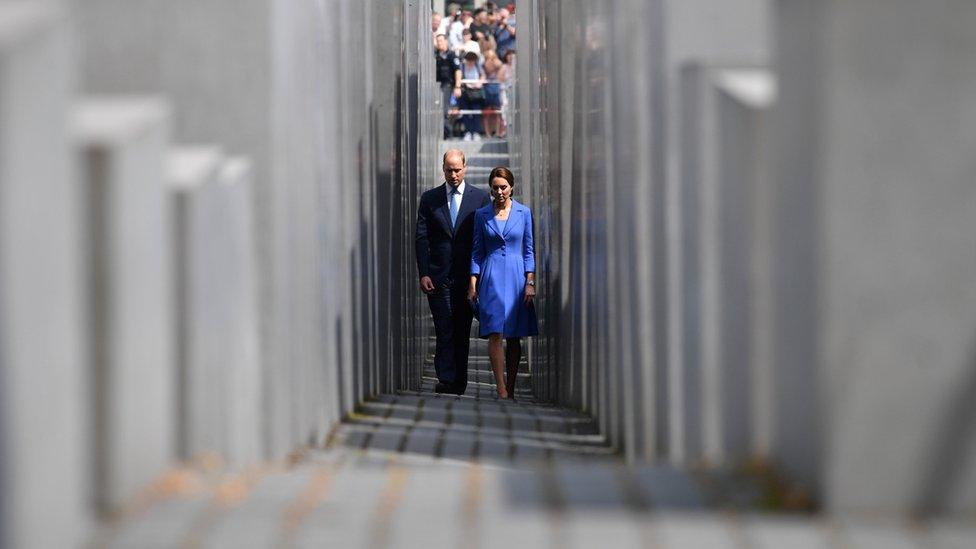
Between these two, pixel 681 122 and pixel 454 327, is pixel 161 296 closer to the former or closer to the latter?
pixel 681 122

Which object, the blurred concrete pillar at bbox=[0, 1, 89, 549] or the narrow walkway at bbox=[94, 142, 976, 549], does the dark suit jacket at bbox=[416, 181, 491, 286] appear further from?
the blurred concrete pillar at bbox=[0, 1, 89, 549]

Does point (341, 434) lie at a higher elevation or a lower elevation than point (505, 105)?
lower

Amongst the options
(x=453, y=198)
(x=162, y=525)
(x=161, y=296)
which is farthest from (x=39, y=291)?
(x=453, y=198)

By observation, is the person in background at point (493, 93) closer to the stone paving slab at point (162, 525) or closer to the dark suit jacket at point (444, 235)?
the dark suit jacket at point (444, 235)

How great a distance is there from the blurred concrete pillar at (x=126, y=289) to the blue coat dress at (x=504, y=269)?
7668 millimetres

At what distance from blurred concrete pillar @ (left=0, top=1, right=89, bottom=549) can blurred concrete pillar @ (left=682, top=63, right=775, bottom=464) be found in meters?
2.68

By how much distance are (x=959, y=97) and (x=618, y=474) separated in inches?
74.8

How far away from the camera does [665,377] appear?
7.77m

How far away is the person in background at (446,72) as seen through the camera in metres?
28.3

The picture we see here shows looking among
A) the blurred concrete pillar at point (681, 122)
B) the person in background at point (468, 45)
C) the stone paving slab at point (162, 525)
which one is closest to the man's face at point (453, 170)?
the blurred concrete pillar at point (681, 122)

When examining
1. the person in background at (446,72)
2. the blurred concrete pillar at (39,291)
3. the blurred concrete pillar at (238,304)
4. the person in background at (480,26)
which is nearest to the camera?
the blurred concrete pillar at (39,291)

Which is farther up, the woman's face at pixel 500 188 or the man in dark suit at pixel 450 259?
the woman's face at pixel 500 188

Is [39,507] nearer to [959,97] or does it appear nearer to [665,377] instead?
[959,97]

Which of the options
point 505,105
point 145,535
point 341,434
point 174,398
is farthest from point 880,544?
point 505,105
